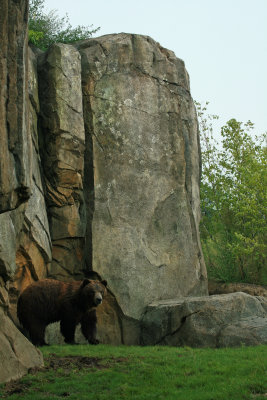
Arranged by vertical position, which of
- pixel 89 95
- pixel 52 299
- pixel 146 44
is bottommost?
pixel 52 299

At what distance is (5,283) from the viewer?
11.2 m

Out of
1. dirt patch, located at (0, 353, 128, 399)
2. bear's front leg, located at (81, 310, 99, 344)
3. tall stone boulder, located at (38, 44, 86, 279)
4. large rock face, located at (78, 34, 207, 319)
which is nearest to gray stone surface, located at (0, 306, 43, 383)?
dirt patch, located at (0, 353, 128, 399)

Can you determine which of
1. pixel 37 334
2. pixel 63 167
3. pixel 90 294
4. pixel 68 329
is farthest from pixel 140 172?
pixel 37 334

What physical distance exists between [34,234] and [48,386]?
5664mm

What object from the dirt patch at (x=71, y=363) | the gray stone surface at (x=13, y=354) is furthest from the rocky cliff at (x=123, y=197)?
the gray stone surface at (x=13, y=354)

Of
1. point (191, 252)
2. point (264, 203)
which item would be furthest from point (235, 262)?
point (191, 252)

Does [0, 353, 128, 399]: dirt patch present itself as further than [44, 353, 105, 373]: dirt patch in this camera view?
No

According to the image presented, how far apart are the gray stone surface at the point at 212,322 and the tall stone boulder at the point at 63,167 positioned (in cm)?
273

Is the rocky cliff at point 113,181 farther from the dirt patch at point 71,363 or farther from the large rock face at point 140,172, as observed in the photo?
the dirt patch at point 71,363

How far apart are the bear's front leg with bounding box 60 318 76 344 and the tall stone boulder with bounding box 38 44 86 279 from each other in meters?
1.92

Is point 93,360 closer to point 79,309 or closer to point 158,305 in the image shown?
point 79,309

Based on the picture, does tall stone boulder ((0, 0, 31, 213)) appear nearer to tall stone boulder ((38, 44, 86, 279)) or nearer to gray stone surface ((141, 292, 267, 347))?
gray stone surface ((141, 292, 267, 347))

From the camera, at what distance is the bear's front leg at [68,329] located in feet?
45.9

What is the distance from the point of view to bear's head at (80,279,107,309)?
45.3 feet
